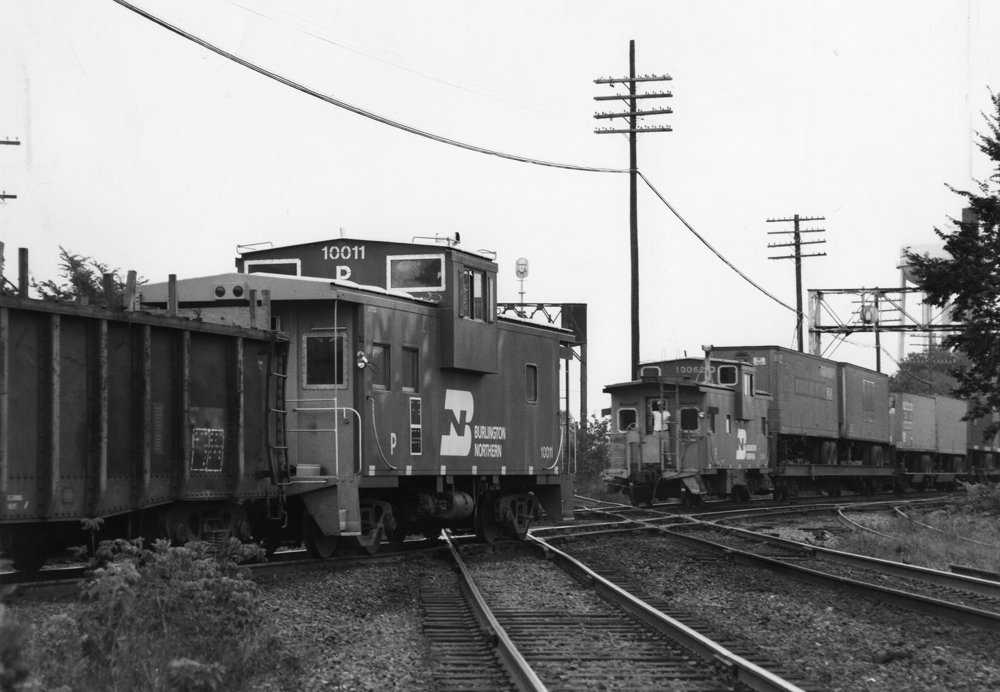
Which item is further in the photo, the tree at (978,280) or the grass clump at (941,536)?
the tree at (978,280)

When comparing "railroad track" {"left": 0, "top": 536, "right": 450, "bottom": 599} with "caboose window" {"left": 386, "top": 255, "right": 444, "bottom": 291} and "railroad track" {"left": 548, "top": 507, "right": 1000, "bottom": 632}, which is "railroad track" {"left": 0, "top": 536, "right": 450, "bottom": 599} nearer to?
"caboose window" {"left": 386, "top": 255, "right": 444, "bottom": 291}

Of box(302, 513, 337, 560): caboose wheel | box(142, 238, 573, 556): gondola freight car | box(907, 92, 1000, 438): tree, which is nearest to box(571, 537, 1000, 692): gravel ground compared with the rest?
box(142, 238, 573, 556): gondola freight car

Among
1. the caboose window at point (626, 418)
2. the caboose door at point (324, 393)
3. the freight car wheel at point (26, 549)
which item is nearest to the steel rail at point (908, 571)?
the caboose door at point (324, 393)

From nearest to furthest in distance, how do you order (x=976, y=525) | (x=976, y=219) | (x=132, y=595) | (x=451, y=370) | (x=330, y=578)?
(x=132, y=595), (x=330, y=578), (x=451, y=370), (x=976, y=525), (x=976, y=219)

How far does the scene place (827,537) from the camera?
811 inches

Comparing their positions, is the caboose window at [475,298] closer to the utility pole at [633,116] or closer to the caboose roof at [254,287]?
the caboose roof at [254,287]

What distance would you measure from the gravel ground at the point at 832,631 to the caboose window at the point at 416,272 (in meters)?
4.27

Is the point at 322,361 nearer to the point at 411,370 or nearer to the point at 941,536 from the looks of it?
the point at 411,370

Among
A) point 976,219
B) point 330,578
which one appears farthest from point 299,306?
point 976,219

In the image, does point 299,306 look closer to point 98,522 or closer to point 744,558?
point 98,522

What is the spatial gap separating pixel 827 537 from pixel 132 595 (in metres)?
15.3

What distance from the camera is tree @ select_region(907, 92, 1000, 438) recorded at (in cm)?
2498

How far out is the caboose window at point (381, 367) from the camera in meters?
13.9

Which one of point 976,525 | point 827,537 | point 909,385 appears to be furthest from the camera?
point 909,385
